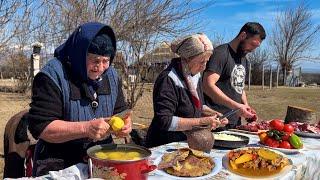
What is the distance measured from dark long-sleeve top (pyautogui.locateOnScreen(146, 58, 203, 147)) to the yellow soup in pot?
32.9 inches

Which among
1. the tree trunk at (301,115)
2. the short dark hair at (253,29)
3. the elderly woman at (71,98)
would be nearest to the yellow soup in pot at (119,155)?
the elderly woman at (71,98)

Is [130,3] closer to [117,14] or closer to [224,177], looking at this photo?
[117,14]

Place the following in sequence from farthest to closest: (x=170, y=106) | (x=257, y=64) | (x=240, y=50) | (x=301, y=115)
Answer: (x=257, y=64), (x=240, y=50), (x=301, y=115), (x=170, y=106)

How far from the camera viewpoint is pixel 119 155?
1.84m

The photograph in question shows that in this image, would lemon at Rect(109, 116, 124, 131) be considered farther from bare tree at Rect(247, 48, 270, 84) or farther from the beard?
bare tree at Rect(247, 48, 270, 84)

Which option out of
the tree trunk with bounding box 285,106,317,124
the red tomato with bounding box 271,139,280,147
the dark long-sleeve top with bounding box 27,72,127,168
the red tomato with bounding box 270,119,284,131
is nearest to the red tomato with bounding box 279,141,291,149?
the red tomato with bounding box 271,139,280,147

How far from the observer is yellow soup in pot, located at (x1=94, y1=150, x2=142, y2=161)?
1.79 meters

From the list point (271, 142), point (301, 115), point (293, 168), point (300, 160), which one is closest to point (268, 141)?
point (271, 142)

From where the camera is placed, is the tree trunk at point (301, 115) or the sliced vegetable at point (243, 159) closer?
the sliced vegetable at point (243, 159)

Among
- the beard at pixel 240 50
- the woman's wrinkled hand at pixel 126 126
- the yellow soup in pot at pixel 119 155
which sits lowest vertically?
the yellow soup in pot at pixel 119 155

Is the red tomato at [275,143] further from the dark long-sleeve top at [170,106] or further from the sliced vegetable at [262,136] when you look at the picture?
the dark long-sleeve top at [170,106]

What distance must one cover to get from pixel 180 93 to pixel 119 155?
41.3 inches

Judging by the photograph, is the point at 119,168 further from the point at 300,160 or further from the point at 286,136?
the point at 286,136

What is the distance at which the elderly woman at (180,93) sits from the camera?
8.90 feet
